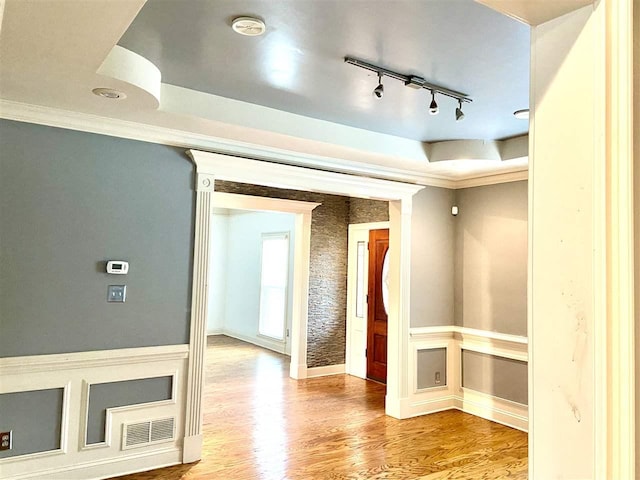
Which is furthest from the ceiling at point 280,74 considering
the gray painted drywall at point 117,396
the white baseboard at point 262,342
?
the white baseboard at point 262,342

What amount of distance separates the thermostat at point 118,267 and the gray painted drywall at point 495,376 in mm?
3633

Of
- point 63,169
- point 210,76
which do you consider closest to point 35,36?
point 210,76

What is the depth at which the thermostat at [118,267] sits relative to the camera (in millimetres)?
3257

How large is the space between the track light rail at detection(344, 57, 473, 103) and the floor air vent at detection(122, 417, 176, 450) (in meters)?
2.85

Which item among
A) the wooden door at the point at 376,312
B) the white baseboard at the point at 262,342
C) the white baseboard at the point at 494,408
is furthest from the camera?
the white baseboard at the point at 262,342

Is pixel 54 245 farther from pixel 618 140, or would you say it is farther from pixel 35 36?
pixel 618 140

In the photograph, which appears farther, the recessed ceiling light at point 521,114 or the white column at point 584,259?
the recessed ceiling light at point 521,114

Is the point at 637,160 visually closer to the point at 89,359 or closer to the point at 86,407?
the point at 89,359

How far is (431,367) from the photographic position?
16.5 feet

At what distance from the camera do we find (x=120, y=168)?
3346 millimetres

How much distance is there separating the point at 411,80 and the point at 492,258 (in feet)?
8.66

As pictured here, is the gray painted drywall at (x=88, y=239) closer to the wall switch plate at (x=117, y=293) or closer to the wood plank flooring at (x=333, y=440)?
the wall switch plate at (x=117, y=293)

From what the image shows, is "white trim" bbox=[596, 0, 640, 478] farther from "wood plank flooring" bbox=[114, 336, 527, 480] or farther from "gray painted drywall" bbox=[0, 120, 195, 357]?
"gray painted drywall" bbox=[0, 120, 195, 357]

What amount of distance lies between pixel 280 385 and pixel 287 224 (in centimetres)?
335
